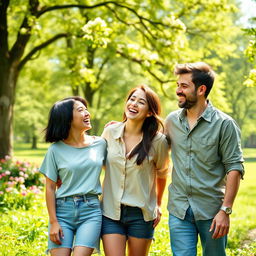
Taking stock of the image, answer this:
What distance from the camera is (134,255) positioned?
3.97m

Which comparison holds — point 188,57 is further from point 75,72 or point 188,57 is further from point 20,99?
point 20,99

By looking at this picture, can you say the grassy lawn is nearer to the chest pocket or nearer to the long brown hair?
the long brown hair

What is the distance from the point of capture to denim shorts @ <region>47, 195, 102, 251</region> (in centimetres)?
375

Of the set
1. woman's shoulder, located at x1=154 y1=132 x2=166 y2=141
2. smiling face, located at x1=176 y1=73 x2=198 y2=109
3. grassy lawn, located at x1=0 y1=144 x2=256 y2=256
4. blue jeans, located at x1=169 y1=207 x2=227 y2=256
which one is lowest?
grassy lawn, located at x1=0 y1=144 x2=256 y2=256

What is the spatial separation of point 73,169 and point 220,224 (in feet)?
4.62

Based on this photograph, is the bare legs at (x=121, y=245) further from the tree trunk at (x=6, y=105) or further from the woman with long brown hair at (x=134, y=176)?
the tree trunk at (x=6, y=105)

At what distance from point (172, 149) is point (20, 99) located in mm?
35036

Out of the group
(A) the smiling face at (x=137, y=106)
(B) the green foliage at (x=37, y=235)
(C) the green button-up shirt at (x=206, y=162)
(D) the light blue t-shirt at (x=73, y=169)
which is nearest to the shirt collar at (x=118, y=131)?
(A) the smiling face at (x=137, y=106)

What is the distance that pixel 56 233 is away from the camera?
3688mm

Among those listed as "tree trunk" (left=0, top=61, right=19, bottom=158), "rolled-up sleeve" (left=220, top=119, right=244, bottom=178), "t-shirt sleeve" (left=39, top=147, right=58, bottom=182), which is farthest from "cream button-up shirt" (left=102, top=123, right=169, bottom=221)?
"tree trunk" (left=0, top=61, right=19, bottom=158)

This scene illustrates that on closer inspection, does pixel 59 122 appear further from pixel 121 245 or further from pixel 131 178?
pixel 121 245

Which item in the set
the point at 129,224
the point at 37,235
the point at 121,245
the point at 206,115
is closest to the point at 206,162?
the point at 206,115

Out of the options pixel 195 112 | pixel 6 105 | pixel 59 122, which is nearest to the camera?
pixel 195 112

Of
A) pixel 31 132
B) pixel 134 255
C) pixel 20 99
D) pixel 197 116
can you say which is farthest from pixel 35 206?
pixel 31 132
